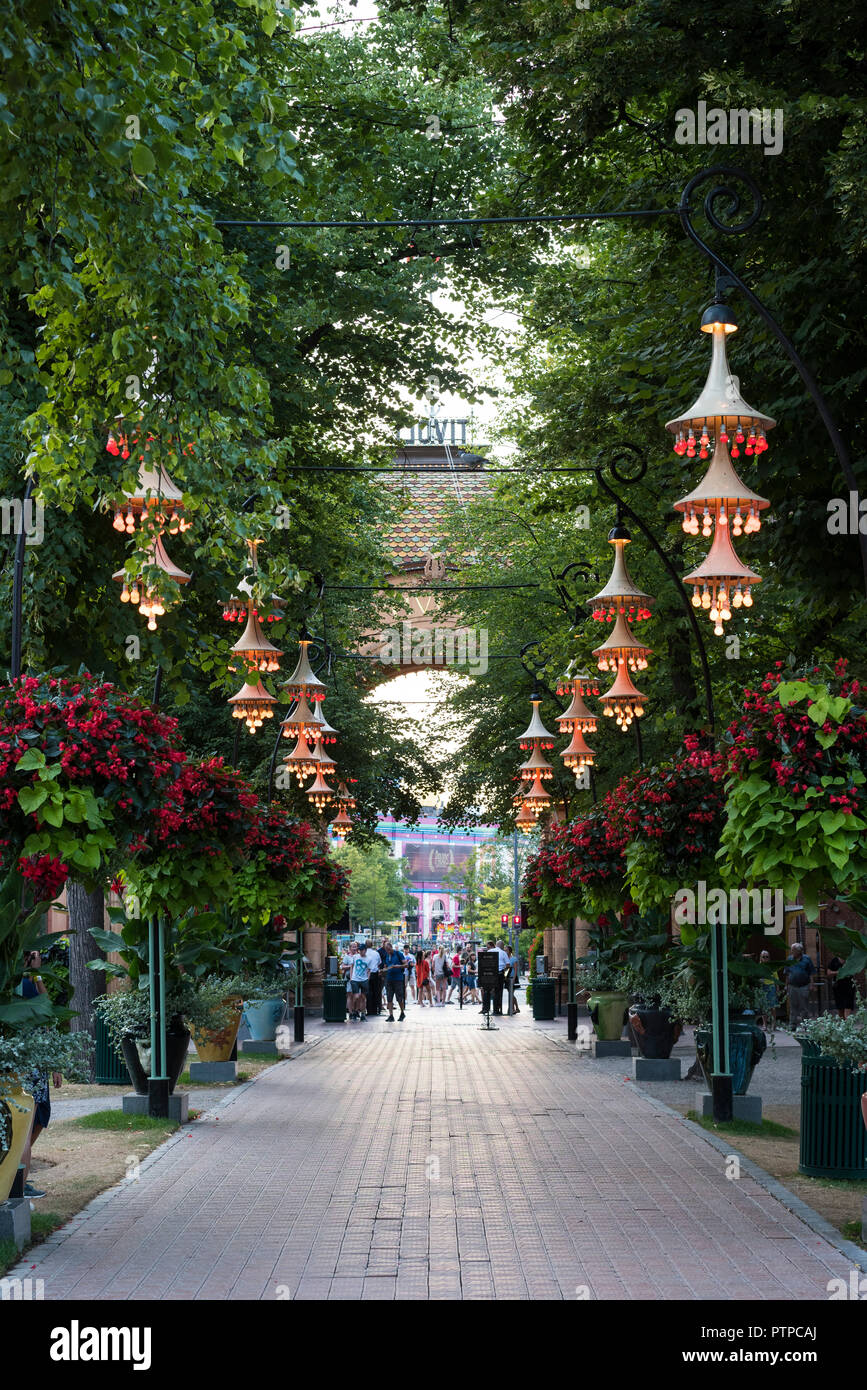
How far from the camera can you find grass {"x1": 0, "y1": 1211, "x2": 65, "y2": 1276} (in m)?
8.38

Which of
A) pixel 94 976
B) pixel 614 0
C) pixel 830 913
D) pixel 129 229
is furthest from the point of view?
pixel 830 913

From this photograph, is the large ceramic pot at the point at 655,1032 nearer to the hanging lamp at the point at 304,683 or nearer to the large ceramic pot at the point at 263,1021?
the hanging lamp at the point at 304,683

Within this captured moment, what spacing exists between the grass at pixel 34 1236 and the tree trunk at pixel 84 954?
901 cm

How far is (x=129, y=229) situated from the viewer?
794 cm

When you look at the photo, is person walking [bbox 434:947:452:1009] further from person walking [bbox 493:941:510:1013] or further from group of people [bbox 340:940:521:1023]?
person walking [bbox 493:941:510:1013]

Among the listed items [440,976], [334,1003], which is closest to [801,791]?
[334,1003]

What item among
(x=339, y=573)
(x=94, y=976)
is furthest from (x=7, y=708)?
(x=339, y=573)

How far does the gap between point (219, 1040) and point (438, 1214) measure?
10061mm

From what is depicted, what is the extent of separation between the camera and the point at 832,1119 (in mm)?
11328

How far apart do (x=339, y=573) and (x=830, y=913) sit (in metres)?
16.2

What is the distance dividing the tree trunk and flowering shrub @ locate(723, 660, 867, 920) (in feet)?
39.2

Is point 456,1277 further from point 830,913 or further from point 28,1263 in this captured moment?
point 830,913

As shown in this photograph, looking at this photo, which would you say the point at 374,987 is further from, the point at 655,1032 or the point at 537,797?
the point at 655,1032

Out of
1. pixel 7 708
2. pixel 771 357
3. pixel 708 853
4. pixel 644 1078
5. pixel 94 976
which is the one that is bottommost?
pixel 644 1078
